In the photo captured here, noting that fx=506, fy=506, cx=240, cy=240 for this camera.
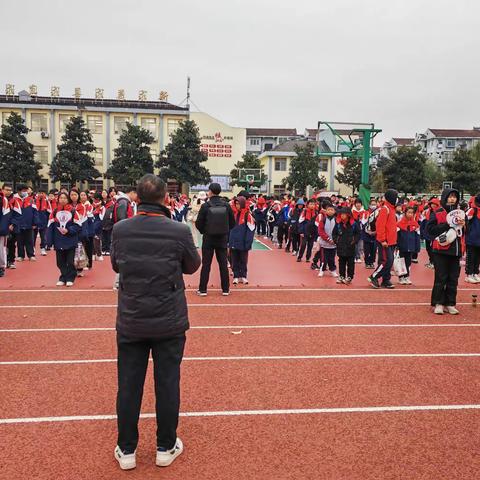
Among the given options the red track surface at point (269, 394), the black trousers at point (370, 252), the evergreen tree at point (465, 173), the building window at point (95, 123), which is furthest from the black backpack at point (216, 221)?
the building window at point (95, 123)

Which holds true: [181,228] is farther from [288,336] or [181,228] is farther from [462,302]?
[462,302]

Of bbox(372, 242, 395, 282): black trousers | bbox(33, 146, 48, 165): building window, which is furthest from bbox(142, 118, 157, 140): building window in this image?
bbox(372, 242, 395, 282): black trousers

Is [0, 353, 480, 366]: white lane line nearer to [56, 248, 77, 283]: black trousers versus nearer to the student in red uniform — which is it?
the student in red uniform

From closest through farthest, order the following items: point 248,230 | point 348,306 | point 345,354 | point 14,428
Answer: point 14,428, point 345,354, point 348,306, point 248,230

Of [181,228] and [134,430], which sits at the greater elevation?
Result: [181,228]

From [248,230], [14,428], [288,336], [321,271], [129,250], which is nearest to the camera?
[129,250]

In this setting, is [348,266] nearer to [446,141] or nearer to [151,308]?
[151,308]

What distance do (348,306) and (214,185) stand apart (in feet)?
10.3

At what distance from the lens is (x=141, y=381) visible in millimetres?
3365

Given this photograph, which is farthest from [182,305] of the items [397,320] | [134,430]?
[397,320]

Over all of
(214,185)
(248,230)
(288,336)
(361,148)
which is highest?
(361,148)

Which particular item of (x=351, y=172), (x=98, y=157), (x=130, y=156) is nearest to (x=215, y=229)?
(x=130, y=156)

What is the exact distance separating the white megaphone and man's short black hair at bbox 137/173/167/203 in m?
6.55

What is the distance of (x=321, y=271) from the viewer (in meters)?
11.5
